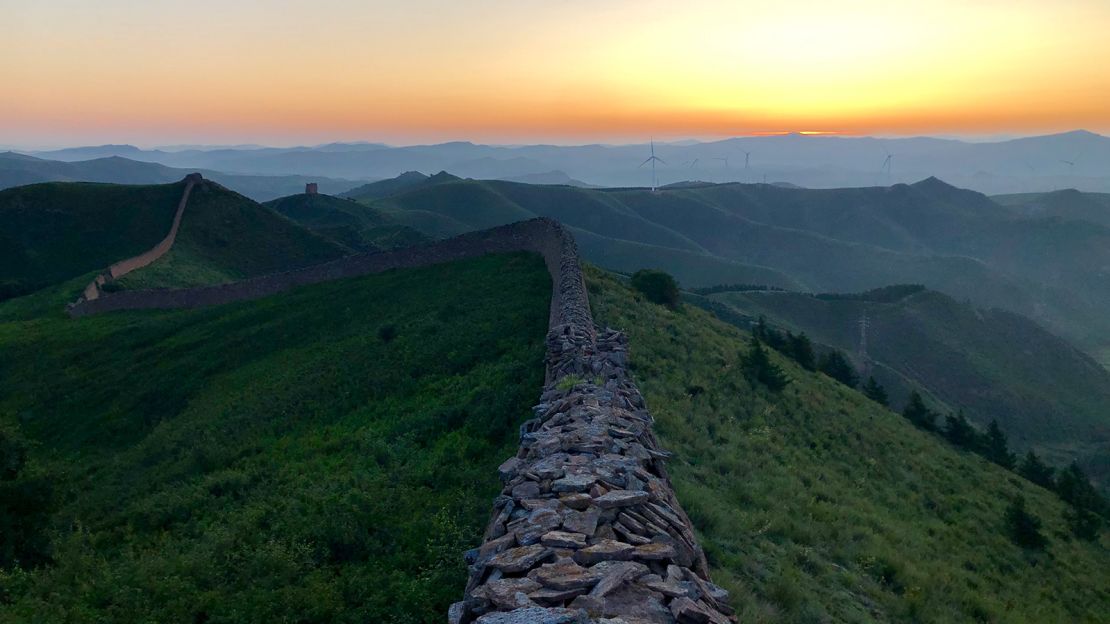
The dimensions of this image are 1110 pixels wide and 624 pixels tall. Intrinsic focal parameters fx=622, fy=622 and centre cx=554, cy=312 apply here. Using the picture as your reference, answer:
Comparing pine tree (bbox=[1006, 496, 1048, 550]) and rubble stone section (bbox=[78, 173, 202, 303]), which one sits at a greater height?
rubble stone section (bbox=[78, 173, 202, 303])

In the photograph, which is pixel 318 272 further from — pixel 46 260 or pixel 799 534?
pixel 46 260

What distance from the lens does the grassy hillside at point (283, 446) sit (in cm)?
914

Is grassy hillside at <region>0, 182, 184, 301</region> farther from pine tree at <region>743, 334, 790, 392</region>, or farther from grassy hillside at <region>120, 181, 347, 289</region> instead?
pine tree at <region>743, 334, 790, 392</region>

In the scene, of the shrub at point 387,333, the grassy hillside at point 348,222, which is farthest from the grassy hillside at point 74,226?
the shrub at point 387,333

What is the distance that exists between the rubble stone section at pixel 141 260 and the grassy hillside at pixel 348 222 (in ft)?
62.6

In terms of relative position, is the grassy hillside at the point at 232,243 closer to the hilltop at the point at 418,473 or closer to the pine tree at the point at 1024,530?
the hilltop at the point at 418,473

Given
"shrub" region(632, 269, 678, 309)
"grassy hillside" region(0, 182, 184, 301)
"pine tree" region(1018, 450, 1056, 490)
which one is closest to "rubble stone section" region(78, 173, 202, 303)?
"grassy hillside" region(0, 182, 184, 301)

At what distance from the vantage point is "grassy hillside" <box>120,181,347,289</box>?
62875mm

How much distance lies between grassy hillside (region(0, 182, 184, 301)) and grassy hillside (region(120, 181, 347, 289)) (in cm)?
352

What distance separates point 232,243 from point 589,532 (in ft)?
252

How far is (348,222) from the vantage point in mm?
121625

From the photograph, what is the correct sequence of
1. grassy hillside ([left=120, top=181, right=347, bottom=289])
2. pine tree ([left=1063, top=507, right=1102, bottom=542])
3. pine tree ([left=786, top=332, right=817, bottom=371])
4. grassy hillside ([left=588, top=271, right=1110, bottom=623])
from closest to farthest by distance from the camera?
grassy hillside ([left=588, top=271, right=1110, bottom=623]) → pine tree ([left=1063, top=507, right=1102, bottom=542]) → pine tree ([left=786, top=332, right=817, bottom=371]) → grassy hillside ([left=120, top=181, right=347, bottom=289])

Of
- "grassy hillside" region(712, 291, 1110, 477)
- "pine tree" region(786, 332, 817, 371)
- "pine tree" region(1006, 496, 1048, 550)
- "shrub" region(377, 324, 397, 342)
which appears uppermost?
"shrub" region(377, 324, 397, 342)

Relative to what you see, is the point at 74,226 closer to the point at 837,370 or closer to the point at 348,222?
the point at 348,222
